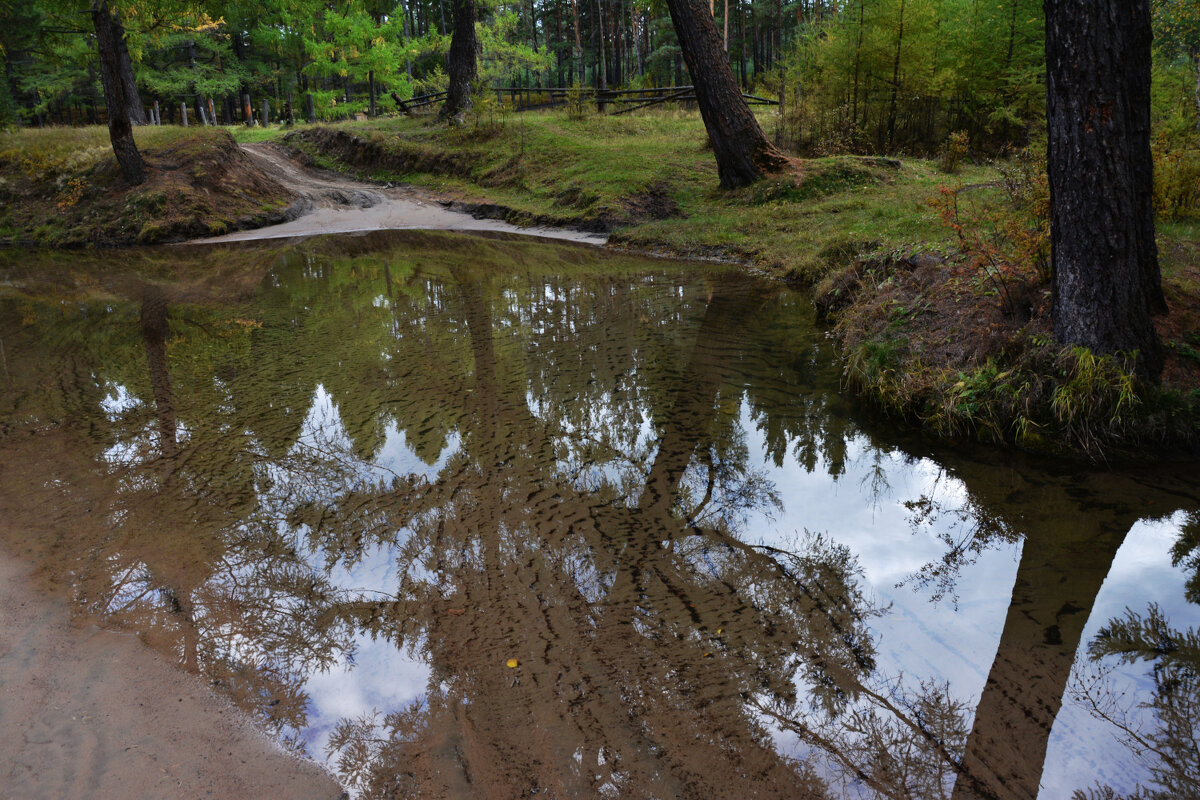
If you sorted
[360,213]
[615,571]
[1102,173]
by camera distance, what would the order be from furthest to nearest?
[360,213] → [1102,173] → [615,571]

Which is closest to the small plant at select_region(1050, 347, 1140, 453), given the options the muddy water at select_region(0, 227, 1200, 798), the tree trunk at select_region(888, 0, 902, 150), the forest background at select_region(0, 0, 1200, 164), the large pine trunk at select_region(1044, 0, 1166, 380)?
the large pine trunk at select_region(1044, 0, 1166, 380)

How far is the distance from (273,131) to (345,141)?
8335 millimetres

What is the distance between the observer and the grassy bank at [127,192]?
51.5ft

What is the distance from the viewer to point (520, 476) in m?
4.36

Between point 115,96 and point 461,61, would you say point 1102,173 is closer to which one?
point 115,96

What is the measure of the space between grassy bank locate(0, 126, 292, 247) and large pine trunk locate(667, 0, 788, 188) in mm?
10818

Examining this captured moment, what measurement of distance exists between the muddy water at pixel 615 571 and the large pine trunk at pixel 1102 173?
101 cm

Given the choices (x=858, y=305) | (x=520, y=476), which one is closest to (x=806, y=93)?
(x=858, y=305)

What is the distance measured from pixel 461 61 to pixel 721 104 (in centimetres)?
1195

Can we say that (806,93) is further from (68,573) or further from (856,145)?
(68,573)

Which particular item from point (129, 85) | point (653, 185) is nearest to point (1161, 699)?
point (653, 185)

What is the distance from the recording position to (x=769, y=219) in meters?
12.1

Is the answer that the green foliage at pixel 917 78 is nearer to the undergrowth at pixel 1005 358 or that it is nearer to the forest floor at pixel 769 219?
the forest floor at pixel 769 219

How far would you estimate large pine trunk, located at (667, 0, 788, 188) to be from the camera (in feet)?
41.8
